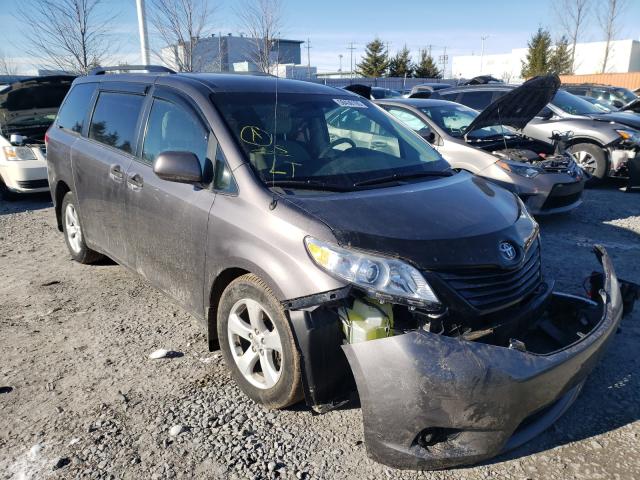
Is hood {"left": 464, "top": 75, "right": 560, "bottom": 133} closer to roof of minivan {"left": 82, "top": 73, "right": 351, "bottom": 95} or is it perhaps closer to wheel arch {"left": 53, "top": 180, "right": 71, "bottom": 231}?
roof of minivan {"left": 82, "top": 73, "right": 351, "bottom": 95}

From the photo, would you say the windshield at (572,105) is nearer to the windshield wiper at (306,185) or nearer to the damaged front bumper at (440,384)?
the windshield wiper at (306,185)

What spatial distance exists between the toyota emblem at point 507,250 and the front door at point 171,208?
163 cm

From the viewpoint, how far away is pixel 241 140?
302 cm

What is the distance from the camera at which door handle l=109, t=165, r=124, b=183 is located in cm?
375

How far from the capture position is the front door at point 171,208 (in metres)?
3.06

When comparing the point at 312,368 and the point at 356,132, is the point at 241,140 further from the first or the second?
the point at 312,368

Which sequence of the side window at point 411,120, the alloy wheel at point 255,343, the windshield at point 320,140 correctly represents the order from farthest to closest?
the side window at point 411,120 < the windshield at point 320,140 < the alloy wheel at point 255,343

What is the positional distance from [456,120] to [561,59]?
1677 inches

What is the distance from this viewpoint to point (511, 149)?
270 inches

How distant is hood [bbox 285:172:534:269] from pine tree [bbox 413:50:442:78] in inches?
2055

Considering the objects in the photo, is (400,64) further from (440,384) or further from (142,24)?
(440,384)

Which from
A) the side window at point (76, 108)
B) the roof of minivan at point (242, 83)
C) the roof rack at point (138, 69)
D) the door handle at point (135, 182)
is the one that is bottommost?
the door handle at point (135, 182)

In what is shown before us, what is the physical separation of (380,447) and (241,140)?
185 cm

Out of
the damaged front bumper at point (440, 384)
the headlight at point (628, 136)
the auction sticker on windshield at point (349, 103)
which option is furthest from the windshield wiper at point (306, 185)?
the headlight at point (628, 136)
